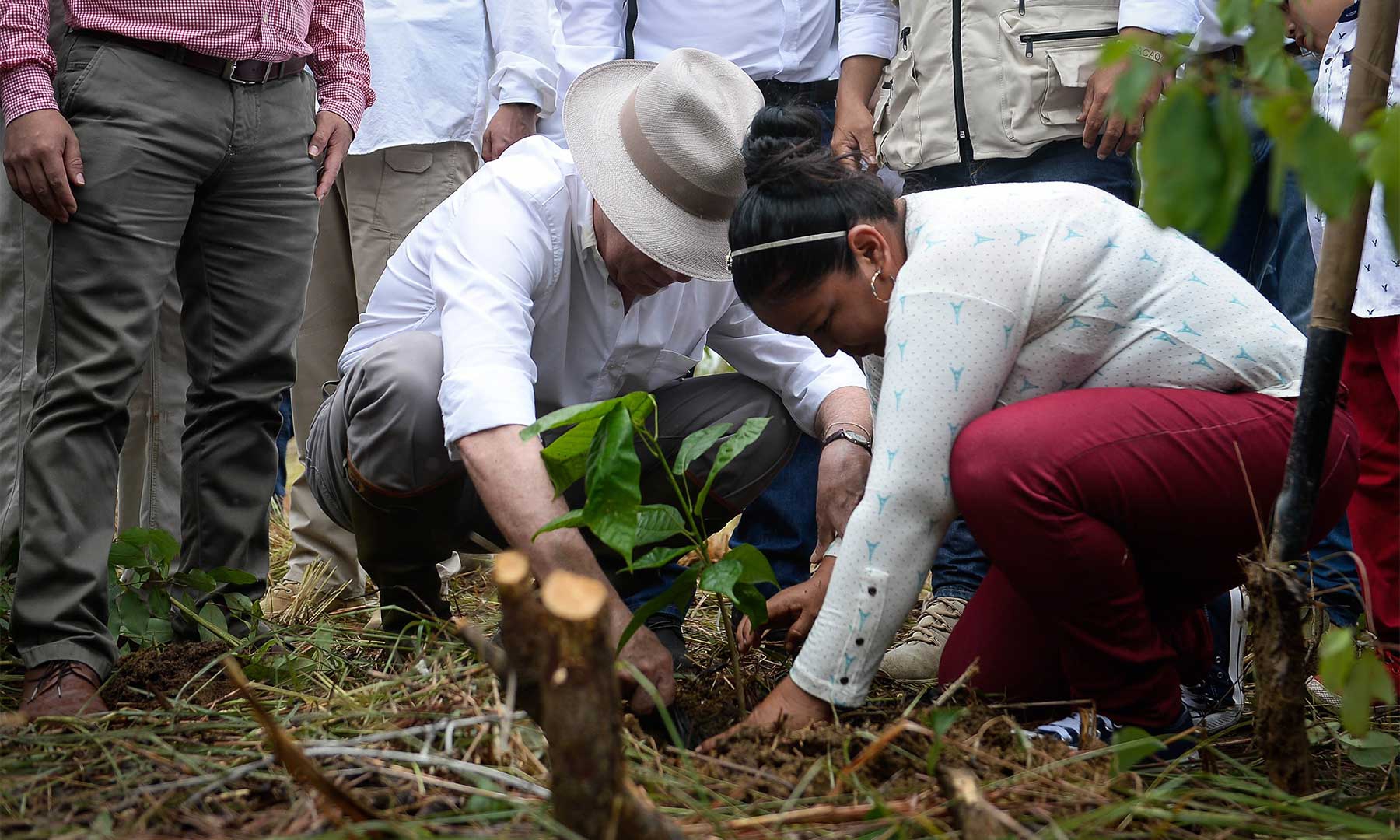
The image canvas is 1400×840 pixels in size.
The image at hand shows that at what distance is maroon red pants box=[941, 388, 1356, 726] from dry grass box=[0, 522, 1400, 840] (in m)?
0.19

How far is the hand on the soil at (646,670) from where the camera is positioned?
5.91 ft

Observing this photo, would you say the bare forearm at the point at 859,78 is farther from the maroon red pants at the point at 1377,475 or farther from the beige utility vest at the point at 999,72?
the maroon red pants at the point at 1377,475

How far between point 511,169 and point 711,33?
38.6 inches

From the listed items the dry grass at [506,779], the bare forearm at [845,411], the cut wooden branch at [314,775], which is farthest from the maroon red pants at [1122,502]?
the cut wooden branch at [314,775]

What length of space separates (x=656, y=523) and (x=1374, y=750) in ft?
3.50

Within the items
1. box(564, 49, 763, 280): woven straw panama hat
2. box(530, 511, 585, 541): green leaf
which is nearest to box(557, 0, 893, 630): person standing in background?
box(564, 49, 763, 280): woven straw panama hat

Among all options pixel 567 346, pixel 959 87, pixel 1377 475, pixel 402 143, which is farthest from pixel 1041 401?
pixel 402 143

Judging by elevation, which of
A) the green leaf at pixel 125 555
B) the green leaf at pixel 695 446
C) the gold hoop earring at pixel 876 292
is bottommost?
the green leaf at pixel 125 555

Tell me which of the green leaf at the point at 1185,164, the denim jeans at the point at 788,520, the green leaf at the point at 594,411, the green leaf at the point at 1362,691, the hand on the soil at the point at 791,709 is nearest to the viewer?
the green leaf at the point at 1185,164

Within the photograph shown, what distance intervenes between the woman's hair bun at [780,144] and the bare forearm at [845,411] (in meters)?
0.58

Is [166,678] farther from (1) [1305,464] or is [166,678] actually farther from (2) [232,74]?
(1) [1305,464]

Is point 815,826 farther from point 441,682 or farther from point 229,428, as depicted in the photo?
point 229,428

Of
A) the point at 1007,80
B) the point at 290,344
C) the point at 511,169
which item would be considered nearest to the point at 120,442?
the point at 290,344

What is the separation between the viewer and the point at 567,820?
1.23 m
